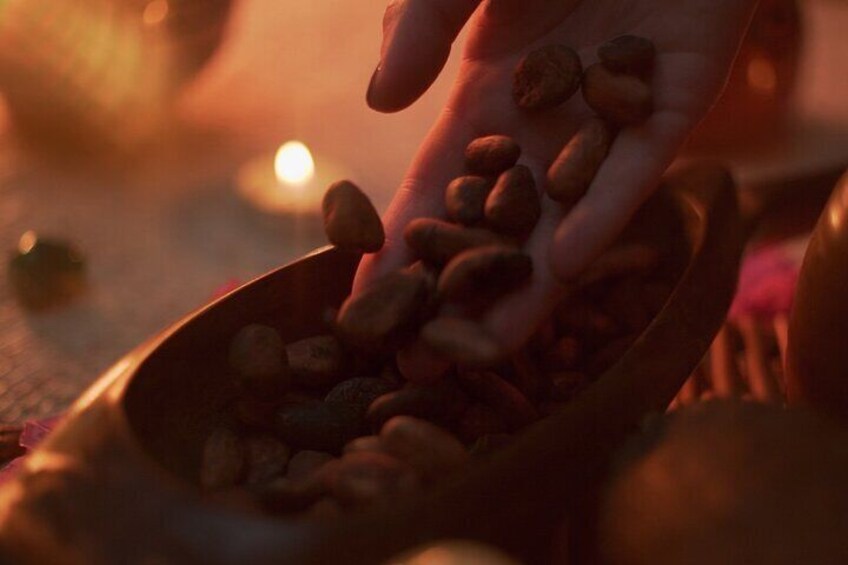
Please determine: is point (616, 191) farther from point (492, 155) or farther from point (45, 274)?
point (45, 274)

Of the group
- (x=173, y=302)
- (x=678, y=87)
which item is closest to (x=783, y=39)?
(x=678, y=87)

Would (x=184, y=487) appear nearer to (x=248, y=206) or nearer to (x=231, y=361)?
(x=231, y=361)

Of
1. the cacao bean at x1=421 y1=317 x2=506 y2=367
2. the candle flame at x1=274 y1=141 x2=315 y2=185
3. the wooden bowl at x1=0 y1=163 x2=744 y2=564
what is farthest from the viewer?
the candle flame at x1=274 y1=141 x2=315 y2=185

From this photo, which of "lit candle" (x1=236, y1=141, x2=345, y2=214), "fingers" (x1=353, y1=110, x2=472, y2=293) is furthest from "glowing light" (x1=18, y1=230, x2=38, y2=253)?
"fingers" (x1=353, y1=110, x2=472, y2=293)

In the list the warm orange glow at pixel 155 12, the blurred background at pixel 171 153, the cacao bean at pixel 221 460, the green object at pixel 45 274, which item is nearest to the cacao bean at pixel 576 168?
the cacao bean at pixel 221 460

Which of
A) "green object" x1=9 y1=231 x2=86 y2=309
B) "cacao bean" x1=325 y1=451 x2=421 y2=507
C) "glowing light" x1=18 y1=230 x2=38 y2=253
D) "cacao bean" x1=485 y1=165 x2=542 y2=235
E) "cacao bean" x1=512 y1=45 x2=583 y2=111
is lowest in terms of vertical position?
"cacao bean" x1=325 y1=451 x2=421 y2=507

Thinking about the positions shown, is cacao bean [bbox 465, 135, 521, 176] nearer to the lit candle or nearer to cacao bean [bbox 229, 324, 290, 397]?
cacao bean [bbox 229, 324, 290, 397]

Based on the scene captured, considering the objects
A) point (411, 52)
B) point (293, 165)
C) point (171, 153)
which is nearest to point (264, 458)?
point (411, 52)
